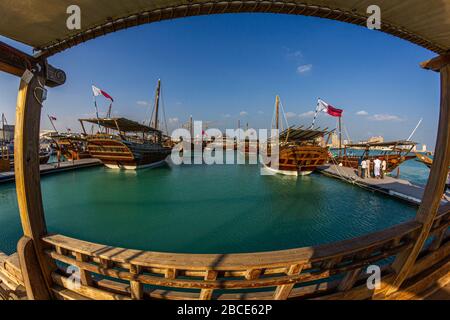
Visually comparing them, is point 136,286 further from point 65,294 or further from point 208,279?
point 65,294

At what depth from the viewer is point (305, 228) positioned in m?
6.12

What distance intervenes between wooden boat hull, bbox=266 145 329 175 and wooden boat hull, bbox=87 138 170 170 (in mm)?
14422

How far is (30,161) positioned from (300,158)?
15.9 m

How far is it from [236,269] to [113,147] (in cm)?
1806

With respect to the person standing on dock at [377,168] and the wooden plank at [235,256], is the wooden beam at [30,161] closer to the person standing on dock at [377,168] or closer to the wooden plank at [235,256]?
the wooden plank at [235,256]

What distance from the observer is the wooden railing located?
1.76 metres

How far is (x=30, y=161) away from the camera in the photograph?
7.22 feet

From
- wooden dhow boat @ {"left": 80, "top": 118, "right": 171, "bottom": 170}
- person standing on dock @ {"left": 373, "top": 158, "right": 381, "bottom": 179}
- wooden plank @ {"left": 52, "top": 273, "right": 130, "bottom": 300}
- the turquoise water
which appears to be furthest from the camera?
wooden dhow boat @ {"left": 80, "top": 118, "right": 171, "bottom": 170}

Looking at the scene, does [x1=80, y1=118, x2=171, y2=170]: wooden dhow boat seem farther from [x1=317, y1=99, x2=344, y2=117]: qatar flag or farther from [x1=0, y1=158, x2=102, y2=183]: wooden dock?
[x1=317, y1=99, x2=344, y2=117]: qatar flag

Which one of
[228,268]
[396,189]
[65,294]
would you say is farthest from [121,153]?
[396,189]

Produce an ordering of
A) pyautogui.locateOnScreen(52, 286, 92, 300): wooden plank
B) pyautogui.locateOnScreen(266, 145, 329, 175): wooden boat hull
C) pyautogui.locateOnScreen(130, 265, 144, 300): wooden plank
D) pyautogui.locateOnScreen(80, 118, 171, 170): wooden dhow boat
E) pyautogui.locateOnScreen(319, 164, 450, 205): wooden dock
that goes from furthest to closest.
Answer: pyautogui.locateOnScreen(80, 118, 171, 170): wooden dhow boat → pyautogui.locateOnScreen(266, 145, 329, 175): wooden boat hull → pyautogui.locateOnScreen(319, 164, 450, 205): wooden dock → pyautogui.locateOnScreen(52, 286, 92, 300): wooden plank → pyautogui.locateOnScreen(130, 265, 144, 300): wooden plank

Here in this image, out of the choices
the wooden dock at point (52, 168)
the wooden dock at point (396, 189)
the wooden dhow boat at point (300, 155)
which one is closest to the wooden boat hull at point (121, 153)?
the wooden dock at point (52, 168)

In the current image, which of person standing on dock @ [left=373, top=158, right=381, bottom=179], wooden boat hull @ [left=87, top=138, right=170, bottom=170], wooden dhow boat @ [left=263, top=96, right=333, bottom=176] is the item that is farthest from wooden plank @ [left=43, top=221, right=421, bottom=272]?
wooden boat hull @ [left=87, top=138, right=170, bottom=170]
